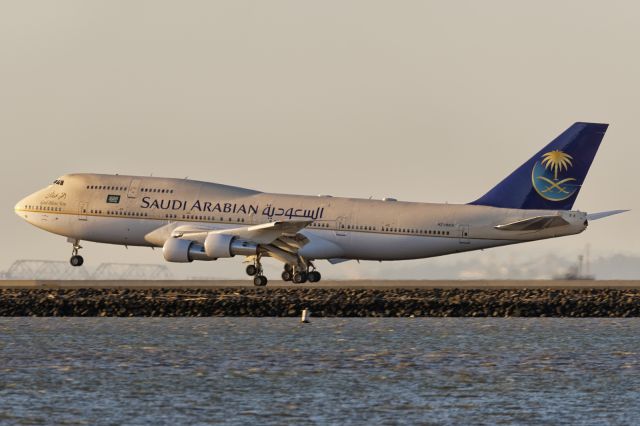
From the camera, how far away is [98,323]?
5600 cm

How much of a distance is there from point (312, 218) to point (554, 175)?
1198 centimetres

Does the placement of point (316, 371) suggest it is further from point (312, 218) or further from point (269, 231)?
point (312, 218)

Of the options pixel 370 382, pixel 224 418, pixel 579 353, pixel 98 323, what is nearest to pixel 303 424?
pixel 224 418

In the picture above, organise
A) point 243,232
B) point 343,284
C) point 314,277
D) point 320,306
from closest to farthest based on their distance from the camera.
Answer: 1. point 320,306
2. point 243,232
3. point 343,284
4. point 314,277

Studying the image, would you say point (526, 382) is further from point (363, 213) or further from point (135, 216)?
point (135, 216)

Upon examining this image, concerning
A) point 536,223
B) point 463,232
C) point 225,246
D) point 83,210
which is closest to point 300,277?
point 225,246

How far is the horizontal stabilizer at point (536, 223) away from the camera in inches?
2549

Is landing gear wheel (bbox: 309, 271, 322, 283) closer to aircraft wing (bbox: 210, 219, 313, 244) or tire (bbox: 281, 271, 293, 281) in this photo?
tire (bbox: 281, 271, 293, 281)

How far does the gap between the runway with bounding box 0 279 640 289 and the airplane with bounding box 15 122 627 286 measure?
1.37 metres

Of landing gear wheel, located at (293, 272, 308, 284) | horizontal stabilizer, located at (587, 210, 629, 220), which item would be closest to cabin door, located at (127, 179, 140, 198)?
landing gear wheel, located at (293, 272, 308, 284)

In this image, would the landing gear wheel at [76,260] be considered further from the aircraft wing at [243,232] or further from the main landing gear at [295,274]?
the main landing gear at [295,274]

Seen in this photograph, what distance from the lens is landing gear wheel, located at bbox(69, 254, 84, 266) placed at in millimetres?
70375

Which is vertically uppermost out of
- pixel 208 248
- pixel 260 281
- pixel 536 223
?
pixel 536 223

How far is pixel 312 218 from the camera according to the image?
67.6m
